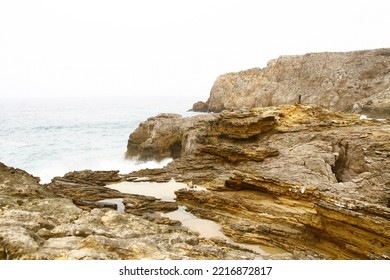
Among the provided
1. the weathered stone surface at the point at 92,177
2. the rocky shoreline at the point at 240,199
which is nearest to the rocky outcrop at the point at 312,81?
the rocky shoreline at the point at 240,199

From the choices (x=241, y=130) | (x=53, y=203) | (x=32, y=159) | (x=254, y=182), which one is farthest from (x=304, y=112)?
(x=32, y=159)

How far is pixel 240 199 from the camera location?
1109 centimetres

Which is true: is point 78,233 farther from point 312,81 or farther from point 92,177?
point 312,81

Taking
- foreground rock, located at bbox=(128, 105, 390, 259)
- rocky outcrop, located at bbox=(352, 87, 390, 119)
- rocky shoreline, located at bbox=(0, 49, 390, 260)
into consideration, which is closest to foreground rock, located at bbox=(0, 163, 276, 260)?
rocky shoreline, located at bbox=(0, 49, 390, 260)

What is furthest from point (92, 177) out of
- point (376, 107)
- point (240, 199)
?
point (376, 107)

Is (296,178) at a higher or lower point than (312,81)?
lower

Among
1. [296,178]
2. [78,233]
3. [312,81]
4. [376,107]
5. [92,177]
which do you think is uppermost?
[312,81]

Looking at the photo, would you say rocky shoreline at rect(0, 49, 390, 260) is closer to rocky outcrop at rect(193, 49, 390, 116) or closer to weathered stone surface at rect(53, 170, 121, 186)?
weathered stone surface at rect(53, 170, 121, 186)

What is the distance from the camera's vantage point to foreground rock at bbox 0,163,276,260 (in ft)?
16.7

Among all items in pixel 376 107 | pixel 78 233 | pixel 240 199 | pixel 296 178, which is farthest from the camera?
pixel 376 107

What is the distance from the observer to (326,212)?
8.15m

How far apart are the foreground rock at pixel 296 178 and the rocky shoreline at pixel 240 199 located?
4cm

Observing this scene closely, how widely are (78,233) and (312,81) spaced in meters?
60.5

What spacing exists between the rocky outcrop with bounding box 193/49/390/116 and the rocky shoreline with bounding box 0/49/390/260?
38.5 m
